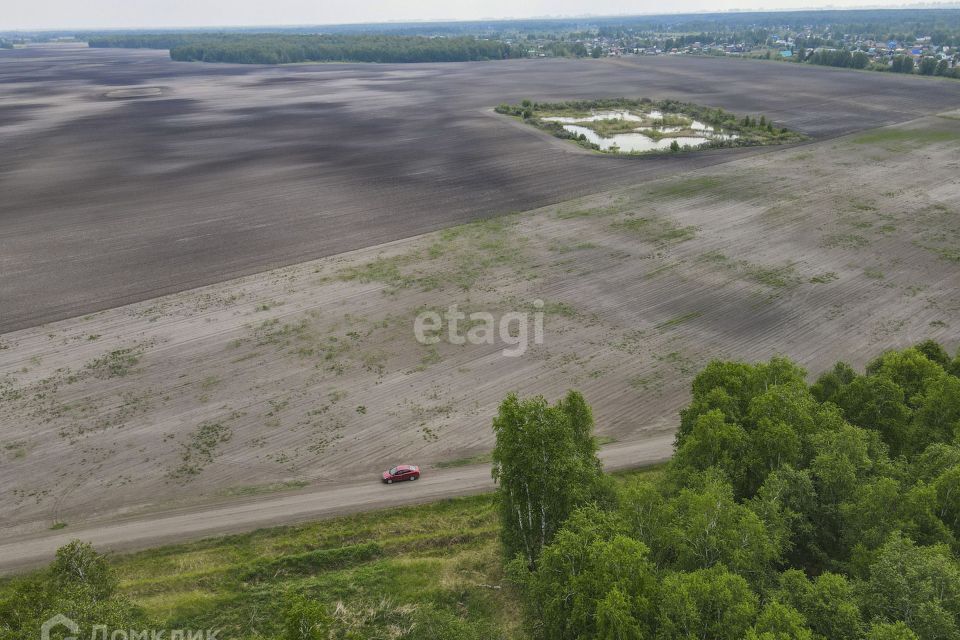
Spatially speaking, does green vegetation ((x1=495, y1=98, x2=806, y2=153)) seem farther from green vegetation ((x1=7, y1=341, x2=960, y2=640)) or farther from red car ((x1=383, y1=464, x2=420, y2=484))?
red car ((x1=383, y1=464, x2=420, y2=484))

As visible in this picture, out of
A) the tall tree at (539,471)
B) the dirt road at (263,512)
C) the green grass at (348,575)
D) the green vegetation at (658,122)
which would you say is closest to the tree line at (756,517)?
the tall tree at (539,471)

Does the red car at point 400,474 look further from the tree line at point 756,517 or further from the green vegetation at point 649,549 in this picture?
the tree line at point 756,517

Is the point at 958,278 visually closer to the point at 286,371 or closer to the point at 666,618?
the point at 666,618

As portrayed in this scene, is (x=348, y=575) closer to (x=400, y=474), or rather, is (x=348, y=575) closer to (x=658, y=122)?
(x=400, y=474)

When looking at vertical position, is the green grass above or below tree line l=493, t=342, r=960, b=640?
below

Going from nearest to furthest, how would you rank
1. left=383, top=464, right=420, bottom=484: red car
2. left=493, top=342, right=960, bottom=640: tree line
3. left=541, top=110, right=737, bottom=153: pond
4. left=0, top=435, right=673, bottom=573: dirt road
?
left=493, top=342, right=960, bottom=640: tree line, left=0, top=435, right=673, bottom=573: dirt road, left=383, top=464, right=420, bottom=484: red car, left=541, top=110, right=737, bottom=153: pond

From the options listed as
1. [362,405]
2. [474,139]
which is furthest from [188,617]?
[474,139]

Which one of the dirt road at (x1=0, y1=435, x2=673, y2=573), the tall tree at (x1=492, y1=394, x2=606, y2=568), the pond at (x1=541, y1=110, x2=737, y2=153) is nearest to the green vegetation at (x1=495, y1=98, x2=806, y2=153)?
the pond at (x1=541, y1=110, x2=737, y2=153)

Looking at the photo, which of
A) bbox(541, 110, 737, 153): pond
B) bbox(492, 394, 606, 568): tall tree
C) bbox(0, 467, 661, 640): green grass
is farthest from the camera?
bbox(541, 110, 737, 153): pond

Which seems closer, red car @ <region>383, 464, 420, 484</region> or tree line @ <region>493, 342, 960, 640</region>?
tree line @ <region>493, 342, 960, 640</region>
